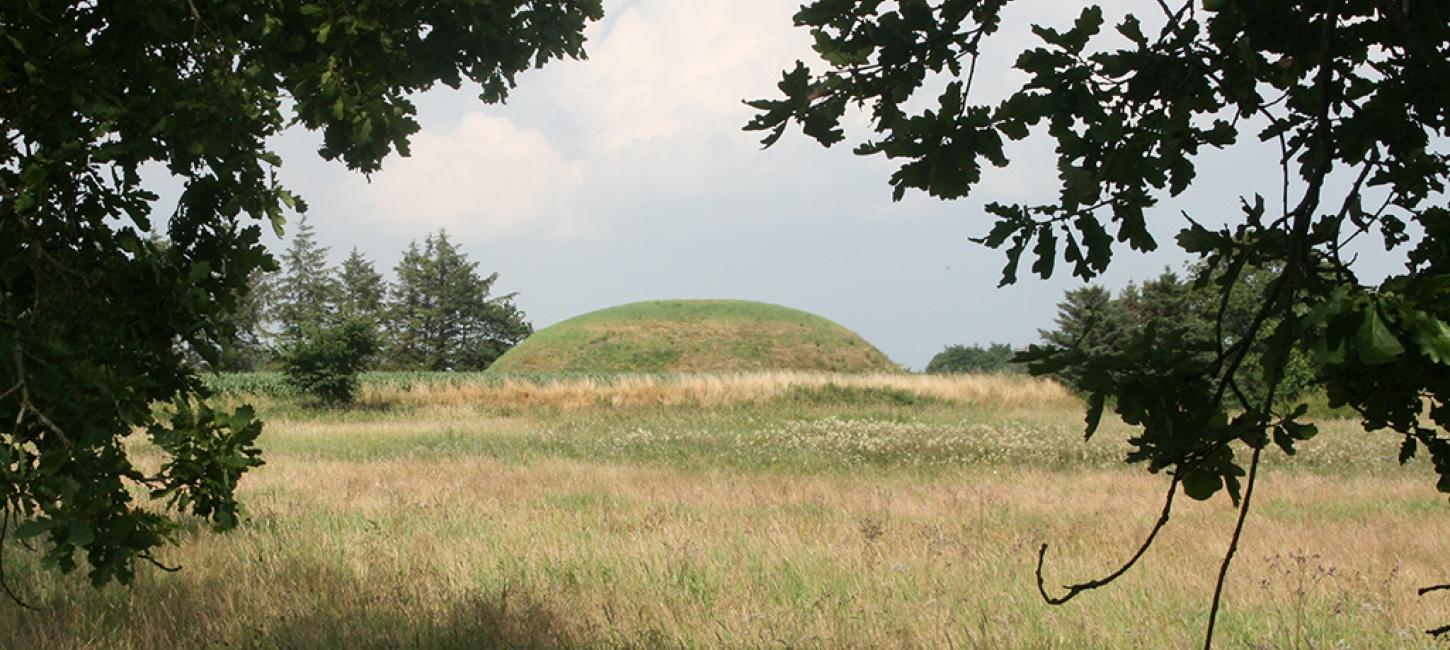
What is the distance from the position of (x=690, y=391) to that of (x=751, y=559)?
29.7m

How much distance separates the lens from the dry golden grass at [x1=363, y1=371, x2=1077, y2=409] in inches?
1470

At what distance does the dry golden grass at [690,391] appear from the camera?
37.3 meters

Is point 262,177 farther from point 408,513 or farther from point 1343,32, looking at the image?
point 408,513

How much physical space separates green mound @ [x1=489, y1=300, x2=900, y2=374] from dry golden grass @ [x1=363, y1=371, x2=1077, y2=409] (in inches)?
889

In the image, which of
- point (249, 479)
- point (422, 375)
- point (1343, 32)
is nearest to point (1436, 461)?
point (1343, 32)

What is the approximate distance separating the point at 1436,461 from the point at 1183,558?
5782 mm

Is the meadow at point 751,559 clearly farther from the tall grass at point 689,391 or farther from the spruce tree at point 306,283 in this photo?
the spruce tree at point 306,283

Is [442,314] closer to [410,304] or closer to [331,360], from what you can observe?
[410,304]

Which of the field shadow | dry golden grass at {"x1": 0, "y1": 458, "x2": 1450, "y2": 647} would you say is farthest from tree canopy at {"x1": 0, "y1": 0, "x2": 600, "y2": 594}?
dry golden grass at {"x1": 0, "y1": 458, "x2": 1450, "y2": 647}

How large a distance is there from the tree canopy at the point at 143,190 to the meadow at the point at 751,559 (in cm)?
142

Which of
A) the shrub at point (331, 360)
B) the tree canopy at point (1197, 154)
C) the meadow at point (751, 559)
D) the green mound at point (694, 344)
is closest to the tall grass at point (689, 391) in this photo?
the shrub at point (331, 360)

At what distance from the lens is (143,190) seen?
5258 mm

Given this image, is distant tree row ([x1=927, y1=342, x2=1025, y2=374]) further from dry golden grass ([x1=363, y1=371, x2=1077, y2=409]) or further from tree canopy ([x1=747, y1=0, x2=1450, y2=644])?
tree canopy ([x1=747, y1=0, x2=1450, y2=644])

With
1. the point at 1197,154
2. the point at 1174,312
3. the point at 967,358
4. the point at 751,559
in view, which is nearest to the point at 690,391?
the point at 1174,312
